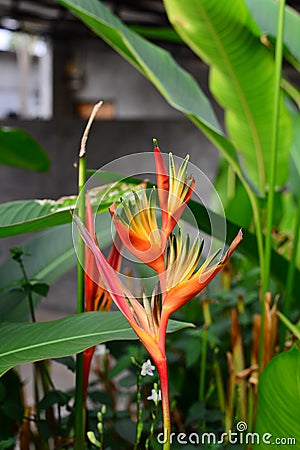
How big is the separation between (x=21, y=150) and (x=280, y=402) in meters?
0.75

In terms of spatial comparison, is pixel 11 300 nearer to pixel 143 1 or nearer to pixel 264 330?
pixel 264 330

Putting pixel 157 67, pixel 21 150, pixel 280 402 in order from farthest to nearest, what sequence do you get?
pixel 21 150 → pixel 157 67 → pixel 280 402

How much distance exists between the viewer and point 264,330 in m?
0.58

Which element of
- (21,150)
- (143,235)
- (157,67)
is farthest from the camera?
(21,150)

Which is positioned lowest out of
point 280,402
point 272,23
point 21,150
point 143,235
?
point 280,402

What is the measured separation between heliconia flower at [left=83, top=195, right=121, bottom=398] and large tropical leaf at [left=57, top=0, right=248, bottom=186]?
0.28m

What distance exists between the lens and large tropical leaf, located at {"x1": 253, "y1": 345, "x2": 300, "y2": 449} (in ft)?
1.34

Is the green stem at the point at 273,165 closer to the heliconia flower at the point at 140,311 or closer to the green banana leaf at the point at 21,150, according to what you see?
the heliconia flower at the point at 140,311

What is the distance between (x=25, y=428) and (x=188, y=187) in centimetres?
A: 34

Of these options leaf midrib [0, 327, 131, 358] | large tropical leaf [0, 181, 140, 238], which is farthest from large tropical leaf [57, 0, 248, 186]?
leaf midrib [0, 327, 131, 358]

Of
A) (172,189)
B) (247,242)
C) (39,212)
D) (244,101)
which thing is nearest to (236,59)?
(244,101)

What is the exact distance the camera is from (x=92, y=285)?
419mm

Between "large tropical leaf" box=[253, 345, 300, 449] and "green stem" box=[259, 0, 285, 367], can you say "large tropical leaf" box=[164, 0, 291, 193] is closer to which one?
"green stem" box=[259, 0, 285, 367]

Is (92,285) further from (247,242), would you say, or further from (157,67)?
(157,67)
